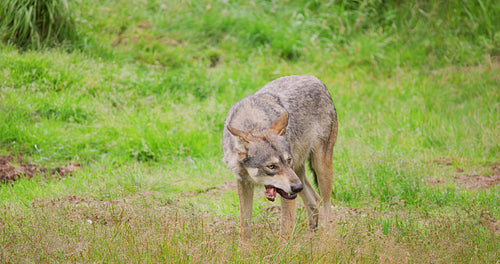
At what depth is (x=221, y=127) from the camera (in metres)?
8.71

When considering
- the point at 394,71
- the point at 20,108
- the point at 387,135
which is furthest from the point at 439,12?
the point at 20,108

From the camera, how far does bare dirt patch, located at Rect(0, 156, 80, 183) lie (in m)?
6.84

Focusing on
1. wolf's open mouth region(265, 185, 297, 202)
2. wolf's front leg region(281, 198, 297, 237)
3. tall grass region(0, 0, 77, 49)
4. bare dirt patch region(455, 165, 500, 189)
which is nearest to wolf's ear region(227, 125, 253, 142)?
wolf's open mouth region(265, 185, 297, 202)

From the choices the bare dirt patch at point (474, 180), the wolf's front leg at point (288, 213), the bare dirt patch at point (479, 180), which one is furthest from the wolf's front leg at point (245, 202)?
the bare dirt patch at point (479, 180)

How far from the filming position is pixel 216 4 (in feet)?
41.6

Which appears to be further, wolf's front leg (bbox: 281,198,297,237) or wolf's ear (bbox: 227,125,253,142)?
wolf's front leg (bbox: 281,198,297,237)

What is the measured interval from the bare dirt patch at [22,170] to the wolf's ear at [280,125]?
11.4 ft

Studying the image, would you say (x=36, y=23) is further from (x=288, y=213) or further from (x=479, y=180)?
(x=479, y=180)

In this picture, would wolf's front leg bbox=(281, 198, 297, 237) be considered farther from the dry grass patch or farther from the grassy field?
the dry grass patch

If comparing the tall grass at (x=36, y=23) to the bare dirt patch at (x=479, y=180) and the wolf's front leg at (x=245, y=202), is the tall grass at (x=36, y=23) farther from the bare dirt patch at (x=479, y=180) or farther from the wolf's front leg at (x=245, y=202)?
the bare dirt patch at (x=479, y=180)

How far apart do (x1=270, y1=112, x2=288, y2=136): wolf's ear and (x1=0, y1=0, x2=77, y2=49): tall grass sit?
6244 millimetres

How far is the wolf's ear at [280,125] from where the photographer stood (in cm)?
482

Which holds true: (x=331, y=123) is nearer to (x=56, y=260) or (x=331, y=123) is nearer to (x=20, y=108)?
(x=56, y=260)

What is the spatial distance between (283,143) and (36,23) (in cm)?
688
